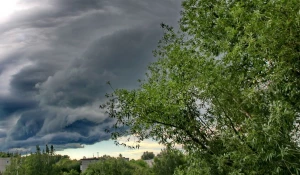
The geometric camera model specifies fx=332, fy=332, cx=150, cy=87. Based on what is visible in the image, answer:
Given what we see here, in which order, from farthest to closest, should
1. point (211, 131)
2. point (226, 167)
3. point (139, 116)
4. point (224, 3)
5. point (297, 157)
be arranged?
1. point (224, 3)
2. point (139, 116)
3. point (211, 131)
4. point (226, 167)
5. point (297, 157)

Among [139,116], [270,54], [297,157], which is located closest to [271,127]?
[297,157]

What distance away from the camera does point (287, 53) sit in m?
10.2

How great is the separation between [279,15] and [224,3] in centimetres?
873

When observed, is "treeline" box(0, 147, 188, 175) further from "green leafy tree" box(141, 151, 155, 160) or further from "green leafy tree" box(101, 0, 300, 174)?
"green leafy tree" box(141, 151, 155, 160)

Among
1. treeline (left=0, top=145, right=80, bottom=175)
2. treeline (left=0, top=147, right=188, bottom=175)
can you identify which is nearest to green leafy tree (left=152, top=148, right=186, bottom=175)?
treeline (left=0, top=147, right=188, bottom=175)

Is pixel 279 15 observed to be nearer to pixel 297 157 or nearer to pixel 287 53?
pixel 287 53

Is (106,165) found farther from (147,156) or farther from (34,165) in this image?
(147,156)

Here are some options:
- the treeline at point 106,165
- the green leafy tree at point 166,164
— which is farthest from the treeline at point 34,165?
the green leafy tree at point 166,164

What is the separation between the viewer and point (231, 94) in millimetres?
11984

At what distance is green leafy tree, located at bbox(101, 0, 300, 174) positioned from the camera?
9.80 metres

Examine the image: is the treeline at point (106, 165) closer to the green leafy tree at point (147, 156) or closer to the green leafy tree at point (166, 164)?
the green leafy tree at point (166, 164)

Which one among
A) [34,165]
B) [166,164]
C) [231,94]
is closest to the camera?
[231,94]

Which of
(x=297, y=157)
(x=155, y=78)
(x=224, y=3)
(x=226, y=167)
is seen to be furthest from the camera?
(x=155, y=78)

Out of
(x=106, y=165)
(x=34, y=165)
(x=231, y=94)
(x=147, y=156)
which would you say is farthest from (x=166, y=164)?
(x=147, y=156)
